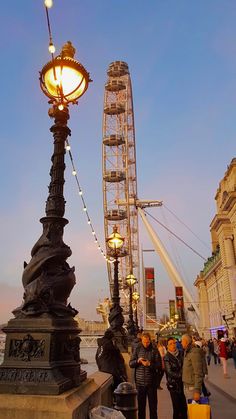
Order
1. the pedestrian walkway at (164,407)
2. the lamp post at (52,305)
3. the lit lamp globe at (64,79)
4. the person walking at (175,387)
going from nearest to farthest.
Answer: the lamp post at (52,305), the lit lamp globe at (64,79), the person walking at (175,387), the pedestrian walkway at (164,407)

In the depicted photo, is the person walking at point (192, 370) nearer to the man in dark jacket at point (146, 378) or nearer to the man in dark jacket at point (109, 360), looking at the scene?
the man in dark jacket at point (146, 378)

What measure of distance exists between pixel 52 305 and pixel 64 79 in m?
2.66

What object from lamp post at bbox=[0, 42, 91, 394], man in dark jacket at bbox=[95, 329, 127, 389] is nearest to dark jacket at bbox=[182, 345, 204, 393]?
man in dark jacket at bbox=[95, 329, 127, 389]

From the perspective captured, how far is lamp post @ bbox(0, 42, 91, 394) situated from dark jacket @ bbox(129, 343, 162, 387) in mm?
2465

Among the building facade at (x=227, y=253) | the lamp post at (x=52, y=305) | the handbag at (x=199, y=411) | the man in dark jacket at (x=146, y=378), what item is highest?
the building facade at (x=227, y=253)

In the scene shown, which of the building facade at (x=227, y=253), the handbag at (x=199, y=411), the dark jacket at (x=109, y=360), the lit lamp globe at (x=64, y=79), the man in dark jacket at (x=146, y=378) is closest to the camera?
the lit lamp globe at (x=64, y=79)

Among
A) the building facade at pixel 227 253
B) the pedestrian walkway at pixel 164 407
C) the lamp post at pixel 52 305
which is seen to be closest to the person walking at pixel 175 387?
the pedestrian walkway at pixel 164 407

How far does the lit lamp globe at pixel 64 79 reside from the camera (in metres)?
4.57

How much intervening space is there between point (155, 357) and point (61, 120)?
4274 mm

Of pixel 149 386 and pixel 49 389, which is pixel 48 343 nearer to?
pixel 49 389

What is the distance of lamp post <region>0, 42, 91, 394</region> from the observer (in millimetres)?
3287

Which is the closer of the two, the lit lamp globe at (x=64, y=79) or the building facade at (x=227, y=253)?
the lit lamp globe at (x=64, y=79)

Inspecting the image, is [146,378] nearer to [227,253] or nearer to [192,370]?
[192,370]

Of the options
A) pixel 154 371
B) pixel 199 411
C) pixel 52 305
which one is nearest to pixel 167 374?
pixel 154 371
